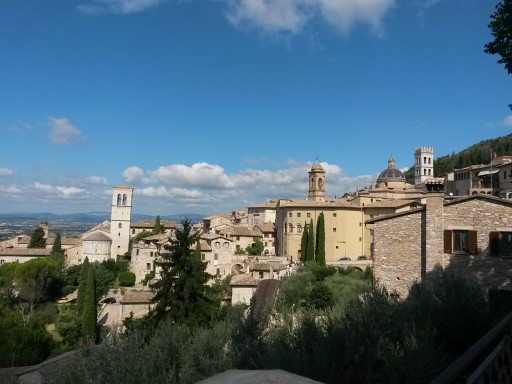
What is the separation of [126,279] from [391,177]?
5245 centimetres

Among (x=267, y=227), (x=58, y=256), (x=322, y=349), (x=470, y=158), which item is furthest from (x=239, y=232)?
(x=470, y=158)

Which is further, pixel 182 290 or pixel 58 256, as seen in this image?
pixel 58 256

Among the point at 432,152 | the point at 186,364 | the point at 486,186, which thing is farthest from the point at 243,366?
the point at 432,152

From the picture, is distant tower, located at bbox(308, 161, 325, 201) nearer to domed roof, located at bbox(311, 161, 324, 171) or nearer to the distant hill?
domed roof, located at bbox(311, 161, 324, 171)

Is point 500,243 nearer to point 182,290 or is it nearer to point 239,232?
point 182,290

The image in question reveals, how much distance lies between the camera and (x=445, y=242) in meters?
16.4

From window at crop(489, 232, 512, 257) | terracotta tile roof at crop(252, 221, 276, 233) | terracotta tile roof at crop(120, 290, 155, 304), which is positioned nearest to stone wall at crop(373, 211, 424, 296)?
window at crop(489, 232, 512, 257)

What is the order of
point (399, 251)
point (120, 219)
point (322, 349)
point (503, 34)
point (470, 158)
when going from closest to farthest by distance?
1. point (322, 349)
2. point (503, 34)
3. point (399, 251)
4. point (120, 219)
5. point (470, 158)

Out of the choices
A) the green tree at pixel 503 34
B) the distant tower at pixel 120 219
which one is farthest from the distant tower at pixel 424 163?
the green tree at pixel 503 34

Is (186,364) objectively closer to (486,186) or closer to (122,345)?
(122,345)

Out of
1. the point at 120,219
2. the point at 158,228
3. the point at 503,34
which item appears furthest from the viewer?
the point at 120,219

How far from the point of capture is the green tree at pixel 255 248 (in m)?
56.6

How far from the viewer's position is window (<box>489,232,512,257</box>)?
49.2 feet

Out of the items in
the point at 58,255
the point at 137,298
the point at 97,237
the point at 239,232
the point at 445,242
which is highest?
the point at 445,242
